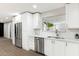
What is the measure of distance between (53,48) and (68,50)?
2.36 ft

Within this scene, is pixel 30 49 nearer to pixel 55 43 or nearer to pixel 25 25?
pixel 25 25

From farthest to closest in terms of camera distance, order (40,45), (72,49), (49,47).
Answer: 1. (40,45)
2. (49,47)
3. (72,49)

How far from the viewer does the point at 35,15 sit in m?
5.95

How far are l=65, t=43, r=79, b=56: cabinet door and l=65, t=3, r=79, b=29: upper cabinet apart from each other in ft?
2.28

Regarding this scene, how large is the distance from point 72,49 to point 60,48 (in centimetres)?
48

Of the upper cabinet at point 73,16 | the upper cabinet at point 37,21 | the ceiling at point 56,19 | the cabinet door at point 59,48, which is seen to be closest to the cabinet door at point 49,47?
the cabinet door at point 59,48

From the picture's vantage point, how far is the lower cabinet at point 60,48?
319cm

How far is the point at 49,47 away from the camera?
417 cm

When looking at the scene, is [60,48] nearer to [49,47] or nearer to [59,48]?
[59,48]

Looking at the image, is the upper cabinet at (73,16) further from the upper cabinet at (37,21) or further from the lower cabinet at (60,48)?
the upper cabinet at (37,21)

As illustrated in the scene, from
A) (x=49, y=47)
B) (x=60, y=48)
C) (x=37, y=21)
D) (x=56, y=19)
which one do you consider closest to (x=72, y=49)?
(x=60, y=48)

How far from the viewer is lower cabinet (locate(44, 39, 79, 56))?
126 inches

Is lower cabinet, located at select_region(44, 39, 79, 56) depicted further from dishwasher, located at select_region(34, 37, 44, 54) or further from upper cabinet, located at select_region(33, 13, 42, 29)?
upper cabinet, located at select_region(33, 13, 42, 29)

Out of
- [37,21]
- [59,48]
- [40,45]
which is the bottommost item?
[40,45]
